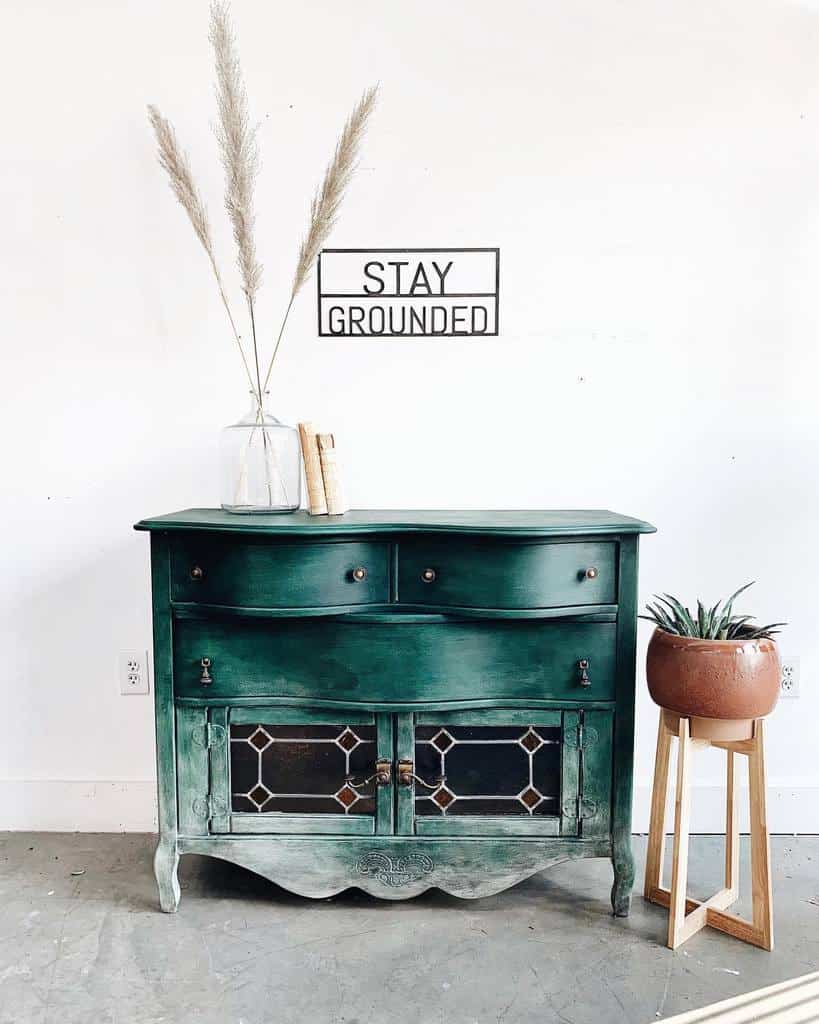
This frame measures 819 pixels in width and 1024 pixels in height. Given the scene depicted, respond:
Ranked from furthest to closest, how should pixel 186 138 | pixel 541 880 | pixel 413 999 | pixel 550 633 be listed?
pixel 186 138 → pixel 541 880 → pixel 550 633 → pixel 413 999

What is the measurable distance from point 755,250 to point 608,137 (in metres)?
0.51

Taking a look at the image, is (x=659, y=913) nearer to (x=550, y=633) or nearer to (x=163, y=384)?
(x=550, y=633)

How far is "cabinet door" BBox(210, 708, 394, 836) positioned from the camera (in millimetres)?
1828

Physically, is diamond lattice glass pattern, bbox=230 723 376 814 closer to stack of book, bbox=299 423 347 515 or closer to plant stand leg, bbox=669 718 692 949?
stack of book, bbox=299 423 347 515

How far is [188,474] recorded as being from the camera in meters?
2.27

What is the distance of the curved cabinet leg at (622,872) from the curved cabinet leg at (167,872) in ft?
3.27

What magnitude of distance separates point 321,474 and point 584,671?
0.75 meters

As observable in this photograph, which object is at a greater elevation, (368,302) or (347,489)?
(368,302)

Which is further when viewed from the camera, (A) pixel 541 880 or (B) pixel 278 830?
(A) pixel 541 880

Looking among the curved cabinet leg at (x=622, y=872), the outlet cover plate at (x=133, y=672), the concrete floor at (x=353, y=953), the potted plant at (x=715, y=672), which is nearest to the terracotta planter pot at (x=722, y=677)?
the potted plant at (x=715, y=672)

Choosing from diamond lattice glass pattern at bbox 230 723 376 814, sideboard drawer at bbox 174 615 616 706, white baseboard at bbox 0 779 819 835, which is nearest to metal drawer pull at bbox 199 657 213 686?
sideboard drawer at bbox 174 615 616 706

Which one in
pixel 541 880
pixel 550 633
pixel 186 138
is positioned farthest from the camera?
pixel 186 138

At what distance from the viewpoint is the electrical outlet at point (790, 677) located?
2285 millimetres

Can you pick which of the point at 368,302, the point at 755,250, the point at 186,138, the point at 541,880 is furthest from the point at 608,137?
the point at 541,880
